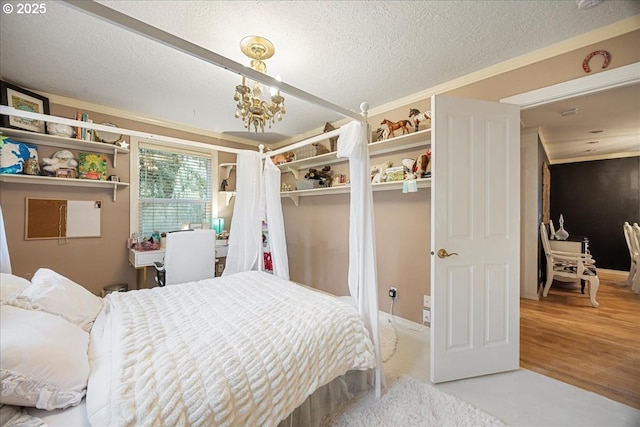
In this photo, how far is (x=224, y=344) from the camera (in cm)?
117

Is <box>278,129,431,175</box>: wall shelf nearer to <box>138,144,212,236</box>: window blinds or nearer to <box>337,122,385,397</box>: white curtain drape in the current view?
<box>337,122,385,397</box>: white curtain drape

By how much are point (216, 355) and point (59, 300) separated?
1085mm

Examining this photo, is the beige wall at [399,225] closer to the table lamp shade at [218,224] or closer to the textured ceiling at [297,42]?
the textured ceiling at [297,42]

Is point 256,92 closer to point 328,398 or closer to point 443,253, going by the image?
point 443,253

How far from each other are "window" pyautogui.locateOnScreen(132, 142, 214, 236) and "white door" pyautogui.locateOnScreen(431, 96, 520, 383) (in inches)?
127

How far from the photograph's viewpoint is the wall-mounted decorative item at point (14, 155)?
228 centimetres

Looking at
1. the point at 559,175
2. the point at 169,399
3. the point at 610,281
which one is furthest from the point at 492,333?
the point at 559,175

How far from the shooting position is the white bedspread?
2.91 ft

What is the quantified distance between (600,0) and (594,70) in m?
0.53

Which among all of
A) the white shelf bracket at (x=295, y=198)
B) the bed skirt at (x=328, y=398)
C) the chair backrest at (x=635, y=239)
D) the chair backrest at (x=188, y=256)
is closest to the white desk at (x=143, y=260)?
the chair backrest at (x=188, y=256)

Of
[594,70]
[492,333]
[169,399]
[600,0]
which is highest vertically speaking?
[600,0]

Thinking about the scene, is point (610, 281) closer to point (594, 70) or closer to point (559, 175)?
point (559, 175)

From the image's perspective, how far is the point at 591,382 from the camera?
1.81m

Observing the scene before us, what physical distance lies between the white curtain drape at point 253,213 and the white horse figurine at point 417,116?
1501mm
